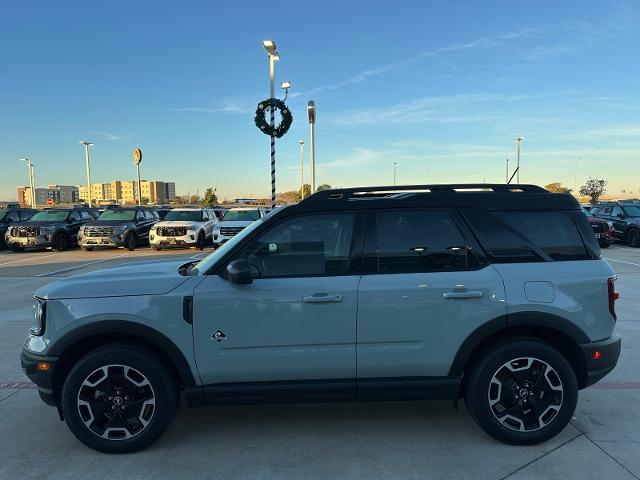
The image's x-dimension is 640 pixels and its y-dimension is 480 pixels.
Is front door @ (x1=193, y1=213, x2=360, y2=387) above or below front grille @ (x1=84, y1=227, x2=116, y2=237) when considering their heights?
above

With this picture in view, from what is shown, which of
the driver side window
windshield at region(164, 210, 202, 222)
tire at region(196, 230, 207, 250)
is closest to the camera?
the driver side window

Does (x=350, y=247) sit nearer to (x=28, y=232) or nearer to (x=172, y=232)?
(x=172, y=232)

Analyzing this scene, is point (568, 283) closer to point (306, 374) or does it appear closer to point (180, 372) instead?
point (306, 374)

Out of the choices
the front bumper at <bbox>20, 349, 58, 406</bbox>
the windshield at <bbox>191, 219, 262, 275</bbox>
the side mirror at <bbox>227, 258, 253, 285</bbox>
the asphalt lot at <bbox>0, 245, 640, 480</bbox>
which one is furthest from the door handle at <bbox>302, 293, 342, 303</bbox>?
the front bumper at <bbox>20, 349, 58, 406</bbox>

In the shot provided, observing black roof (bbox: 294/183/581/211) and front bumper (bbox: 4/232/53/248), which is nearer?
black roof (bbox: 294/183/581/211)

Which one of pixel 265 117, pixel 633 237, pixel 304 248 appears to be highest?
pixel 265 117

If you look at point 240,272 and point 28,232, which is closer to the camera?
point 240,272

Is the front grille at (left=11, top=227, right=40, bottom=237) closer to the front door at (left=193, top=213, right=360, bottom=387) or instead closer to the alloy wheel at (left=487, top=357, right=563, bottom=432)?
the front door at (left=193, top=213, right=360, bottom=387)

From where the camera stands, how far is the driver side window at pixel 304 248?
139 inches

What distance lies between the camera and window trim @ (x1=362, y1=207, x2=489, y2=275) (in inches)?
139

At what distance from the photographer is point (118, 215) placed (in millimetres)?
20266

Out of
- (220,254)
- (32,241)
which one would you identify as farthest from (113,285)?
(32,241)

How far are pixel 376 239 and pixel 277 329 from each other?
3.17ft

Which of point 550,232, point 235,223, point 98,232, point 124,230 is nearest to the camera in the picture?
point 550,232
